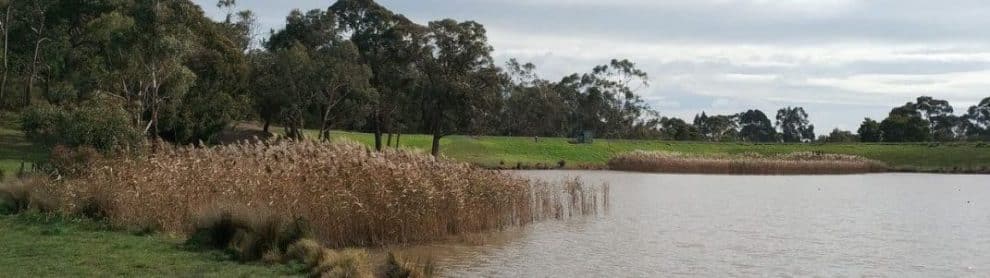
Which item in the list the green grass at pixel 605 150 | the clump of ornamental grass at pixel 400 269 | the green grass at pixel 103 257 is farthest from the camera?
the green grass at pixel 605 150

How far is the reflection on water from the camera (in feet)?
53.4

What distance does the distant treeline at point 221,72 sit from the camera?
33000mm

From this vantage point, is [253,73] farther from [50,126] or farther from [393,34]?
[50,126]

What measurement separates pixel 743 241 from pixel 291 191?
10.4 meters

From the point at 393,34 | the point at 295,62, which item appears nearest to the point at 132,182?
the point at 295,62

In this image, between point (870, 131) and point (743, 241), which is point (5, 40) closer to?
point (743, 241)

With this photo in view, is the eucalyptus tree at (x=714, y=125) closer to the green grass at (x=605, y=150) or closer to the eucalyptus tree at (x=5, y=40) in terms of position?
the green grass at (x=605, y=150)

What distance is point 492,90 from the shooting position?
5841 centimetres

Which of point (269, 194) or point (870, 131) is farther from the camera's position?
point (870, 131)

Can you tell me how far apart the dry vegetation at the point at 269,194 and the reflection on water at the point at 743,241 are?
0.93 metres

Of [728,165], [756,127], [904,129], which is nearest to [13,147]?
[728,165]

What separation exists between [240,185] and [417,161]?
4.41m

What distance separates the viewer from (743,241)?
807 inches

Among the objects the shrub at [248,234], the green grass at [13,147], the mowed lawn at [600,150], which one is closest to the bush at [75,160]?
the shrub at [248,234]
